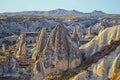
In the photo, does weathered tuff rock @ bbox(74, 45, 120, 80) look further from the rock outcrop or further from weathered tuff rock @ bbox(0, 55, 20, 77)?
weathered tuff rock @ bbox(0, 55, 20, 77)

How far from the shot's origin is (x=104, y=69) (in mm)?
27703

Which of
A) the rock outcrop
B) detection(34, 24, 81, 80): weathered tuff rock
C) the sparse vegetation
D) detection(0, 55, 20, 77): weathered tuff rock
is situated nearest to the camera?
the rock outcrop

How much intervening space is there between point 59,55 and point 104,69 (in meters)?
5.86

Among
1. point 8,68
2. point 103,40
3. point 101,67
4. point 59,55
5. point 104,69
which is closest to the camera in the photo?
point 104,69

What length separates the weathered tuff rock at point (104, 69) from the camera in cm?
2723

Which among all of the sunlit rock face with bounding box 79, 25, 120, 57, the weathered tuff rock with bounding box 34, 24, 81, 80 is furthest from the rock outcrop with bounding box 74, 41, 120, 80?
the weathered tuff rock with bounding box 34, 24, 81, 80

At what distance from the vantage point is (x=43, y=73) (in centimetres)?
3341

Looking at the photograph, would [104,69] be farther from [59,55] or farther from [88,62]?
[59,55]

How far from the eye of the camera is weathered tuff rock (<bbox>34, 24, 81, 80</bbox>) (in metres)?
31.7

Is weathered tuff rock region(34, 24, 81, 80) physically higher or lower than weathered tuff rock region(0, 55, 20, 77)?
higher

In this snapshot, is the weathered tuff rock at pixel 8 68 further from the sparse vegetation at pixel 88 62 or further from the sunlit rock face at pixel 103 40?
the sparse vegetation at pixel 88 62

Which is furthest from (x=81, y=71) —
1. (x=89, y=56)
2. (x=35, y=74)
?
(x=35, y=74)

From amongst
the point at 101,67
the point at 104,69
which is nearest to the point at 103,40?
the point at 101,67

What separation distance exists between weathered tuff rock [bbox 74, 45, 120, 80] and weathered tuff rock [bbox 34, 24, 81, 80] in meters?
3.43
